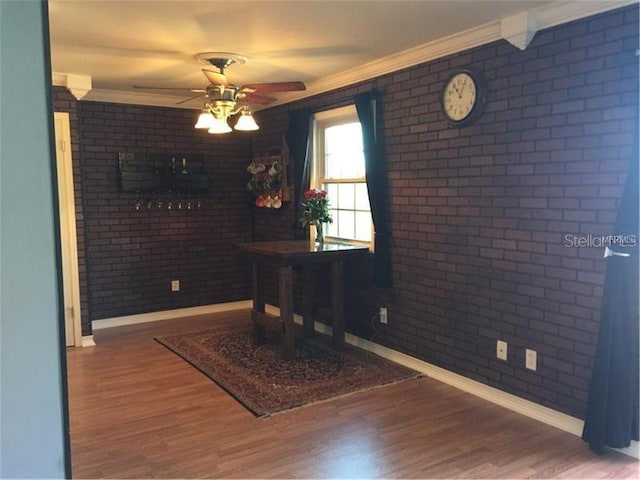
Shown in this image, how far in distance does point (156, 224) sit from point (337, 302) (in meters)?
2.39

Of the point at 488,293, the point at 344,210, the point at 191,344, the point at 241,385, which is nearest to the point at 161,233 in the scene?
the point at 191,344

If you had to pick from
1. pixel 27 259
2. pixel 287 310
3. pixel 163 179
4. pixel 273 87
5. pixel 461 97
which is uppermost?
pixel 273 87

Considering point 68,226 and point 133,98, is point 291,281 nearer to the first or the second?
point 68,226

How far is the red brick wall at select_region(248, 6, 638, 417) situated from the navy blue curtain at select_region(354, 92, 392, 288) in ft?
0.26

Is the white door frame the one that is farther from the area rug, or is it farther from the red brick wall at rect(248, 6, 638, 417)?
the red brick wall at rect(248, 6, 638, 417)

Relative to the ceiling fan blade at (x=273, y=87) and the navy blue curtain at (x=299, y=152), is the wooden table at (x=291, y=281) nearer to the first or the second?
the navy blue curtain at (x=299, y=152)

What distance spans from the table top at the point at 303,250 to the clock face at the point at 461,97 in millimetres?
1342

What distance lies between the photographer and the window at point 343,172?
4.61 m

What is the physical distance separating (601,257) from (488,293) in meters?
0.79

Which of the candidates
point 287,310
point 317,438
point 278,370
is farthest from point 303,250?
point 317,438

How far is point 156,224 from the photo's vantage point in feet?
18.4

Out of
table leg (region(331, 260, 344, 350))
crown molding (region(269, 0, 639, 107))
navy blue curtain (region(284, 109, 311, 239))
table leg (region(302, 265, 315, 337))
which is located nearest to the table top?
table leg (region(331, 260, 344, 350))

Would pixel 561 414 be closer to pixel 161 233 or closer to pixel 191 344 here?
pixel 191 344

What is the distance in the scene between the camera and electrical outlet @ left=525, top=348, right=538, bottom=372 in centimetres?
309
